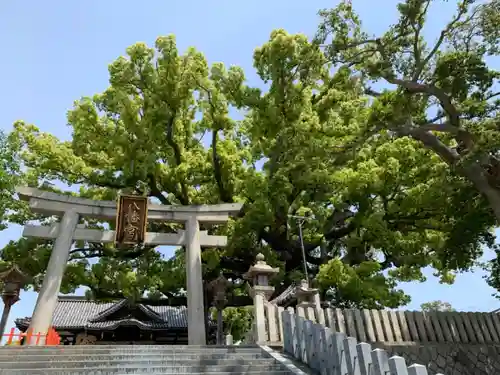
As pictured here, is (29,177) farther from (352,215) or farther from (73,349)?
(352,215)

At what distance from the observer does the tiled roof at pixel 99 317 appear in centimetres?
1844

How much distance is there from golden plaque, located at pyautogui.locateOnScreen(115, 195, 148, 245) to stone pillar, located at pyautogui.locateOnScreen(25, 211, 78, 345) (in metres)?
1.41

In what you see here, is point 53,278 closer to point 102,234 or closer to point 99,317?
point 102,234

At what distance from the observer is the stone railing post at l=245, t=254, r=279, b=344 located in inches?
302

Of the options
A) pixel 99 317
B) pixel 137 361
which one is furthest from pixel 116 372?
pixel 99 317


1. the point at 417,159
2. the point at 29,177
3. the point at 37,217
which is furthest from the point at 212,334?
the point at 417,159

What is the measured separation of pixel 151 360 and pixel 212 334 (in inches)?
614

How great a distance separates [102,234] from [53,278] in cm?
179

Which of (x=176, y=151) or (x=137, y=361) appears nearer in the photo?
(x=137, y=361)

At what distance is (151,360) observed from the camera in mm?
6242

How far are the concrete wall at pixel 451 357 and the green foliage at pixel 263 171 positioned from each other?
3.54 metres

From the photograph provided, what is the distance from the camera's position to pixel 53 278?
1110 cm

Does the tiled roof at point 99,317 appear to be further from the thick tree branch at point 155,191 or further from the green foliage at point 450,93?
the green foliage at point 450,93

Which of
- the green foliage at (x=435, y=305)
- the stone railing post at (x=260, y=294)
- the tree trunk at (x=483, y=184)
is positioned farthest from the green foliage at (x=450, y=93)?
the green foliage at (x=435, y=305)
